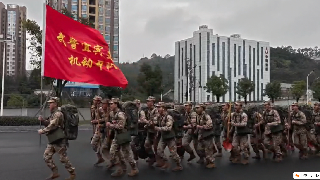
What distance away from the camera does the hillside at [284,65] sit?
78.2m

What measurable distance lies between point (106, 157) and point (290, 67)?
93736 millimetres

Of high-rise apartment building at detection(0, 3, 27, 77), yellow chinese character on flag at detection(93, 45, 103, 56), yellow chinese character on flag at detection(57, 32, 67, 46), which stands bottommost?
yellow chinese character on flag at detection(93, 45, 103, 56)

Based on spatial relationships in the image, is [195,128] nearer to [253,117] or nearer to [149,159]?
[149,159]

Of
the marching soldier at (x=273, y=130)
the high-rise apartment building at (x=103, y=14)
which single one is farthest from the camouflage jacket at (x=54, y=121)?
the high-rise apartment building at (x=103, y=14)

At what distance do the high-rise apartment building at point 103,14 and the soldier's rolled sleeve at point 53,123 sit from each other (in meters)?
44.2

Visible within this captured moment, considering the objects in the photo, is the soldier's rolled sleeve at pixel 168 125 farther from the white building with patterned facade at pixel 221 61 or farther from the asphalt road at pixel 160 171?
the white building with patterned facade at pixel 221 61

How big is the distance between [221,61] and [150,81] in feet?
121

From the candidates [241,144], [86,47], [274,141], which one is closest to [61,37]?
[86,47]

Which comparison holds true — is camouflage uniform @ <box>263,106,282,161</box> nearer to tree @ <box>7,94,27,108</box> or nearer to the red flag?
the red flag

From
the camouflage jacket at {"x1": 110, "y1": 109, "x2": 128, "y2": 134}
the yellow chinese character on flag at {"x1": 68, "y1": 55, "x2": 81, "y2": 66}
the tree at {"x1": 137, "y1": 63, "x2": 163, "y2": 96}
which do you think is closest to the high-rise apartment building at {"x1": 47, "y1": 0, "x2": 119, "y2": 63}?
the tree at {"x1": 137, "y1": 63, "x2": 163, "y2": 96}

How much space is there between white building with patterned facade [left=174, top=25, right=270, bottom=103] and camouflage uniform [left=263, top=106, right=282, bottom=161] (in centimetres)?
5647

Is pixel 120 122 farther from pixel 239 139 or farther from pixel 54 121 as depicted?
pixel 239 139

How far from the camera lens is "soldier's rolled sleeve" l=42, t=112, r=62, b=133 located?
23.4ft

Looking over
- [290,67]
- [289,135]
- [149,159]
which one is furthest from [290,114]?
[290,67]
